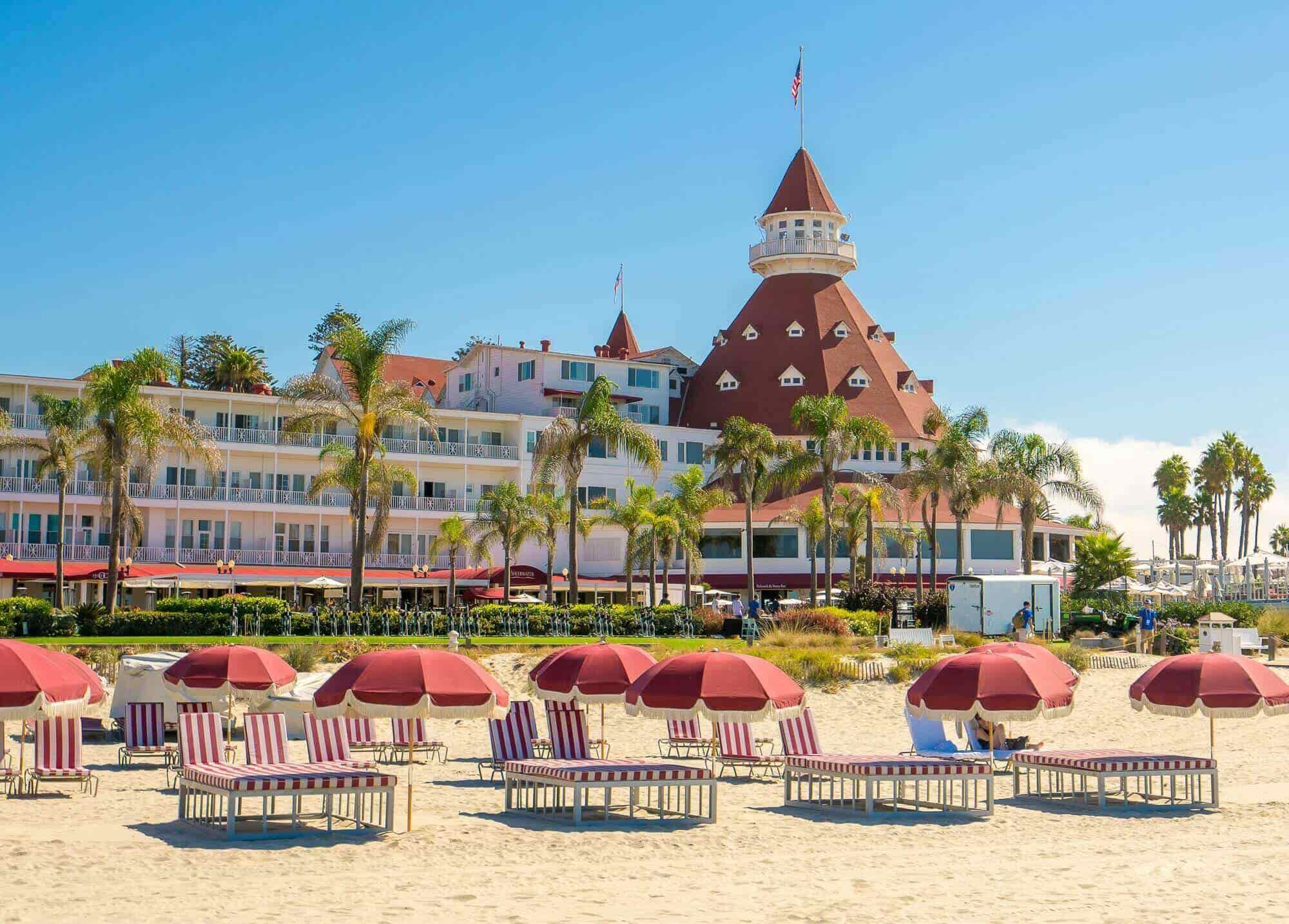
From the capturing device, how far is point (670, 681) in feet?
56.6

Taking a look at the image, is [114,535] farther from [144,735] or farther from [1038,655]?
[1038,655]

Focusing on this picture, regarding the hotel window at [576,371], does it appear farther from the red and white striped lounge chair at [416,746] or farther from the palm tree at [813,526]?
the red and white striped lounge chair at [416,746]

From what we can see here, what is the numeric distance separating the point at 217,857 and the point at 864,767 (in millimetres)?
7449

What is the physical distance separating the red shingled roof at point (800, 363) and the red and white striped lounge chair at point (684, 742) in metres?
43.4

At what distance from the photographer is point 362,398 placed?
124 ft

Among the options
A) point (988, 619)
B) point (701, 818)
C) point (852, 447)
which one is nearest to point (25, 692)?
point (701, 818)

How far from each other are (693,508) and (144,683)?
3301 centimetres

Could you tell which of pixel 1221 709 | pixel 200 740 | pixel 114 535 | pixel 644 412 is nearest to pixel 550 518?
pixel 644 412

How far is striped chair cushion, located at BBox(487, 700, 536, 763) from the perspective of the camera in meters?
19.0

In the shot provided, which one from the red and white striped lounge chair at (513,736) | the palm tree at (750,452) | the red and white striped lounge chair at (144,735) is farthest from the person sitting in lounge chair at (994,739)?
the palm tree at (750,452)

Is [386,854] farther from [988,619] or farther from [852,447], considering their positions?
[852,447]

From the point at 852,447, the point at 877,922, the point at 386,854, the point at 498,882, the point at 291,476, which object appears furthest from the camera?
the point at 291,476

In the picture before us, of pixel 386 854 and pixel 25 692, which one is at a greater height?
pixel 25 692

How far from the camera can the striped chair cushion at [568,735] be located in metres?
18.9
